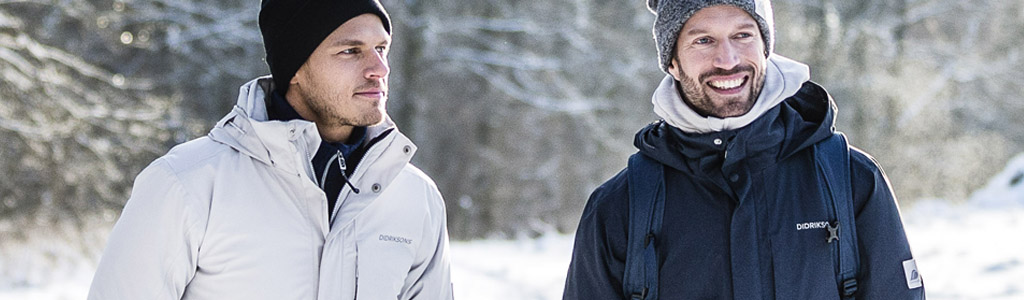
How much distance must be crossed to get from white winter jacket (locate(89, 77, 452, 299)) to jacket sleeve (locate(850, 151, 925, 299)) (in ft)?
4.12

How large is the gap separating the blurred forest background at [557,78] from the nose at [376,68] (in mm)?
10302

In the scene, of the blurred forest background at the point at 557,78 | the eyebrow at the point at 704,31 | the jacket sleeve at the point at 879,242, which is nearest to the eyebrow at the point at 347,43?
the eyebrow at the point at 704,31

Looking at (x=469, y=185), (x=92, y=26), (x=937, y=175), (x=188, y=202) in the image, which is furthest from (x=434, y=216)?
(x=937, y=175)

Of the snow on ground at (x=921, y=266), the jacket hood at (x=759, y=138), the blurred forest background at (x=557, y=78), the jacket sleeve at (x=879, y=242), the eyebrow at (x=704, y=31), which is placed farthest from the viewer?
the blurred forest background at (x=557, y=78)

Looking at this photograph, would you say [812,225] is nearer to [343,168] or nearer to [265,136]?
[343,168]

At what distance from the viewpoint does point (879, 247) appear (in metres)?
2.78

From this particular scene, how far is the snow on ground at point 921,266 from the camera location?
752cm

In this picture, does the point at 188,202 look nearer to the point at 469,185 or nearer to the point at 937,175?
the point at 469,185

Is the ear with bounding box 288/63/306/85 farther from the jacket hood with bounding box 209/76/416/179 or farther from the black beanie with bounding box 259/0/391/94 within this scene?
the jacket hood with bounding box 209/76/416/179

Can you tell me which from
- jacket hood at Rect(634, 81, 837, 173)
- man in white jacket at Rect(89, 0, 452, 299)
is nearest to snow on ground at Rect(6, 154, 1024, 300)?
jacket hood at Rect(634, 81, 837, 173)

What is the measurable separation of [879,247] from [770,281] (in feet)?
0.95

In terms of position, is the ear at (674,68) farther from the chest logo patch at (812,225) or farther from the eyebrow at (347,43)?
the eyebrow at (347,43)

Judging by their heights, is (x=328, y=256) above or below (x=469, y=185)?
below

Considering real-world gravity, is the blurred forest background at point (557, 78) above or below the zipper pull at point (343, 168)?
above
